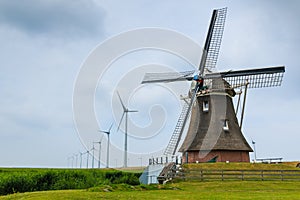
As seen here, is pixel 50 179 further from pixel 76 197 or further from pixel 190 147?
pixel 190 147

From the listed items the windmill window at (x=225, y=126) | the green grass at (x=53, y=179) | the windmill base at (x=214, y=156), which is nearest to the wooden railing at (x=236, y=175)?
the windmill base at (x=214, y=156)

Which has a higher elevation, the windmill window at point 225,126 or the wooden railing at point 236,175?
the windmill window at point 225,126

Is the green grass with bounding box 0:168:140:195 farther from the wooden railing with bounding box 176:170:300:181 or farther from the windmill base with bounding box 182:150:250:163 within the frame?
the windmill base with bounding box 182:150:250:163

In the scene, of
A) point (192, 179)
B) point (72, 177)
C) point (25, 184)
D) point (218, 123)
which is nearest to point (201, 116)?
point (218, 123)

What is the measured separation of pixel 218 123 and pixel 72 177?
13.3 meters

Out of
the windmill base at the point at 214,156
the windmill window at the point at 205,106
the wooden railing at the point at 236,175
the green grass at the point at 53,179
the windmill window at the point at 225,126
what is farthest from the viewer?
the windmill window at the point at 205,106

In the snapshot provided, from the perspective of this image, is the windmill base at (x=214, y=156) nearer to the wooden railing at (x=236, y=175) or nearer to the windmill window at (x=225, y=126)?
the windmill window at (x=225, y=126)

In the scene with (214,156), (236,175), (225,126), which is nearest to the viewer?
(236,175)

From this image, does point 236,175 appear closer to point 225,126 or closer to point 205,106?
point 225,126

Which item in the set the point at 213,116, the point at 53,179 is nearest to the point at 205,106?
the point at 213,116

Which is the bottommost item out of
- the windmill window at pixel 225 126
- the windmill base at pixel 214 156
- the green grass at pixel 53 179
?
the green grass at pixel 53 179

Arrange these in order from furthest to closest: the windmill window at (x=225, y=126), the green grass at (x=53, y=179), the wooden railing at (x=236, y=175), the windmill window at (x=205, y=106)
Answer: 1. the windmill window at (x=205, y=106)
2. the windmill window at (x=225, y=126)
3. the wooden railing at (x=236, y=175)
4. the green grass at (x=53, y=179)

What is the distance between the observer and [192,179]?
23.2 m

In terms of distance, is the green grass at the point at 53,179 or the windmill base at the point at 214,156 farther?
the windmill base at the point at 214,156
